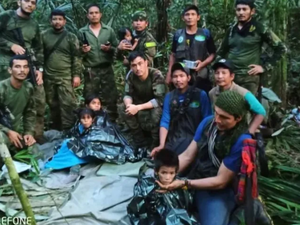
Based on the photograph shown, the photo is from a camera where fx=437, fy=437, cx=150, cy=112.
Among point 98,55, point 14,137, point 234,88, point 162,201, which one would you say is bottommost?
point 162,201

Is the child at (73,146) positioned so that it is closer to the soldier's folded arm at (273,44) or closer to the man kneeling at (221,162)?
the man kneeling at (221,162)

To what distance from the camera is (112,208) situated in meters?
4.02

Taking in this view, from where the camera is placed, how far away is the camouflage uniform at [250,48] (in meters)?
5.12

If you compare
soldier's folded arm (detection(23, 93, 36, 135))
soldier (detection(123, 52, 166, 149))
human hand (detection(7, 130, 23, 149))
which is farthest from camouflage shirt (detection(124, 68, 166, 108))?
human hand (detection(7, 130, 23, 149))

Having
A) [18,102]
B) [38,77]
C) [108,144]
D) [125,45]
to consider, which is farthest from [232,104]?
[38,77]

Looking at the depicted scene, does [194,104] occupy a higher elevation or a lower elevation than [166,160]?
higher

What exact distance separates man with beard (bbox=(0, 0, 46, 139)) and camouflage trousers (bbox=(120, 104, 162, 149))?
1.20 m

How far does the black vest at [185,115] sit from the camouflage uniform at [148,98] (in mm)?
426

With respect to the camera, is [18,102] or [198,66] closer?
[18,102]

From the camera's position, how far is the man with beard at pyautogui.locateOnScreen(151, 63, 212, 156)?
4.84m

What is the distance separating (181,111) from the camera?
16.1 feet

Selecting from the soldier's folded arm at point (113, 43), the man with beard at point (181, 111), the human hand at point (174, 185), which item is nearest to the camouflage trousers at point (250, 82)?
the man with beard at point (181, 111)

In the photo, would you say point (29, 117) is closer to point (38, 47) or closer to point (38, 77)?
point (38, 77)

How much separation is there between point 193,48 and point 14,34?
92.2 inches
